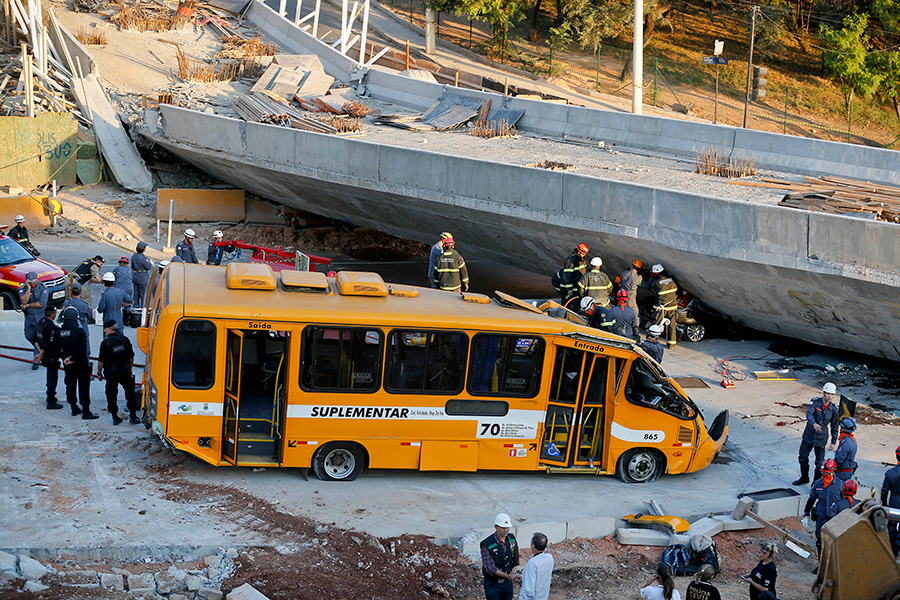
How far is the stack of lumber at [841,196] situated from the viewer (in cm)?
1523

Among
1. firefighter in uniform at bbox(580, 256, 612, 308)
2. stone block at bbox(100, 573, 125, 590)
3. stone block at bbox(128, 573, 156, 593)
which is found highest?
firefighter in uniform at bbox(580, 256, 612, 308)

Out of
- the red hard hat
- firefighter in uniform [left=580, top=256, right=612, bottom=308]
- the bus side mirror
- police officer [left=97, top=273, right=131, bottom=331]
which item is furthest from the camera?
firefighter in uniform [left=580, top=256, right=612, bottom=308]

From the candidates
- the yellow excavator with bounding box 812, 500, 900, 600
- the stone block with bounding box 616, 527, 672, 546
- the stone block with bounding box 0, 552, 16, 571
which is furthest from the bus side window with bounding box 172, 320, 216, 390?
the yellow excavator with bounding box 812, 500, 900, 600

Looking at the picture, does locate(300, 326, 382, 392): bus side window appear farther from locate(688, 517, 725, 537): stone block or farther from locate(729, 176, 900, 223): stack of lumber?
locate(729, 176, 900, 223): stack of lumber

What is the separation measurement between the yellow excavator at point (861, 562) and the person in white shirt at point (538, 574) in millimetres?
2637

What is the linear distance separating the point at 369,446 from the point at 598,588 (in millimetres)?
3233

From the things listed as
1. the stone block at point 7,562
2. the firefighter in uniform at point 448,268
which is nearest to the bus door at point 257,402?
the stone block at point 7,562

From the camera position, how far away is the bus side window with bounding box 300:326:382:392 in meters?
10.7

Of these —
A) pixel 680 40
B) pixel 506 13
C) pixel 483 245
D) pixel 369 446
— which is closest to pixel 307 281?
pixel 369 446

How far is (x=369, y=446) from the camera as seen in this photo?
1115 cm

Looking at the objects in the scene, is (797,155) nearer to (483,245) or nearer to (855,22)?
(483,245)

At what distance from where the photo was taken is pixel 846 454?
34.5 feet

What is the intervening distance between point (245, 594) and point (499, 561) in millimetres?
2265

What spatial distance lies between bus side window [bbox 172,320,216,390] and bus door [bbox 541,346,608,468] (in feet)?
13.6
